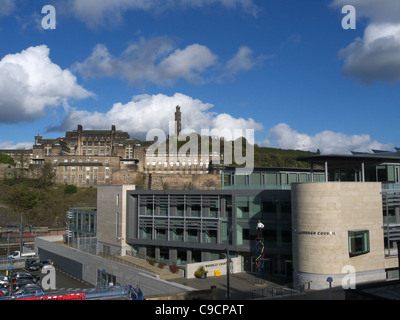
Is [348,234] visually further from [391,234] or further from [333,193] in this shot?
[391,234]

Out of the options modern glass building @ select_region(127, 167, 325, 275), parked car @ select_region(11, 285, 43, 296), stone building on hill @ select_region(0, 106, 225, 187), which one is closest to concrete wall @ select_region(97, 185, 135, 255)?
modern glass building @ select_region(127, 167, 325, 275)

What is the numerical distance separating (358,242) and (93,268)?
89.5 ft

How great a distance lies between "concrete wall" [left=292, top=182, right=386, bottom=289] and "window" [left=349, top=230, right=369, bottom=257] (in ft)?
1.08

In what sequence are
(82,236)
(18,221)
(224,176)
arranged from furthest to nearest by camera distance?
1. (18,221)
2. (82,236)
3. (224,176)

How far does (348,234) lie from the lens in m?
27.2

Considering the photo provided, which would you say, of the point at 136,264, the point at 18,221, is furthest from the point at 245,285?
the point at 18,221

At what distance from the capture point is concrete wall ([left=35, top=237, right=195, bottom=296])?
93.9ft

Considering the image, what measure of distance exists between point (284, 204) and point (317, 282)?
26.2 ft

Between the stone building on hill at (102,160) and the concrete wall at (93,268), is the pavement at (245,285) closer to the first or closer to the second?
the concrete wall at (93,268)

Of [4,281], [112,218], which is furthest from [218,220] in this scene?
[4,281]

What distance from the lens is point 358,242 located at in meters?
27.5

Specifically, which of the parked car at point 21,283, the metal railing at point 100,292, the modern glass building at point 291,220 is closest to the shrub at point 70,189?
the modern glass building at point 291,220

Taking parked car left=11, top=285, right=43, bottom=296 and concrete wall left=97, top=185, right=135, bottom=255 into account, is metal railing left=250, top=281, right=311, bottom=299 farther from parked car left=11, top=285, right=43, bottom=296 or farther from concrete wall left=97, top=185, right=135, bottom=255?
concrete wall left=97, top=185, right=135, bottom=255

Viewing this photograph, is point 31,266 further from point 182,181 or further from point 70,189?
point 182,181
